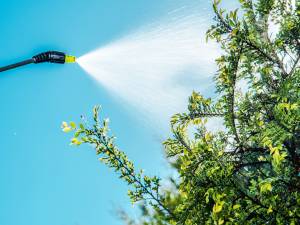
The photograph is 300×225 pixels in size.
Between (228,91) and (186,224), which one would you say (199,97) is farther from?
(186,224)

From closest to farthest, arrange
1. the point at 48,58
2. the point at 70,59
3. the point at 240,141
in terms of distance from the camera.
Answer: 1. the point at 48,58
2. the point at 70,59
3. the point at 240,141

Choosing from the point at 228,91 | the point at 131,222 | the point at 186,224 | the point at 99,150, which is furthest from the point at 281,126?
the point at 131,222

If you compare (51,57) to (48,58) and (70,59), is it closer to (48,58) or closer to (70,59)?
(48,58)

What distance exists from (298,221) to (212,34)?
3.52m

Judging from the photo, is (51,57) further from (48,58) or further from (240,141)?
(240,141)

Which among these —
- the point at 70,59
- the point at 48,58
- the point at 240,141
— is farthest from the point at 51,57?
the point at 240,141

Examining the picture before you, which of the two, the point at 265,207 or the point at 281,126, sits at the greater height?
the point at 281,126

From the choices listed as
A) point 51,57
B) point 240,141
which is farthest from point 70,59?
point 240,141

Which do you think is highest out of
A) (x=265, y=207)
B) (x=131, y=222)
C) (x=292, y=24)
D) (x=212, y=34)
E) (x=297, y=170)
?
(x=131, y=222)

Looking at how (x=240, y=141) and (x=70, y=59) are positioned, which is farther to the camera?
(x=240, y=141)

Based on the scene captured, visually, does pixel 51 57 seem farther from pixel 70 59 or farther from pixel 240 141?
pixel 240 141

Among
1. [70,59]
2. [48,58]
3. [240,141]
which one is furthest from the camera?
[240,141]

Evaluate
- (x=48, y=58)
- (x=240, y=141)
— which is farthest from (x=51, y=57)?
(x=240, y=141)

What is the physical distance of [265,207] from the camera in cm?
434
